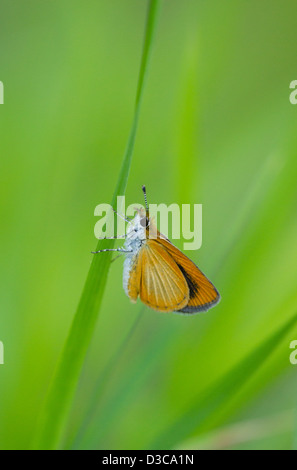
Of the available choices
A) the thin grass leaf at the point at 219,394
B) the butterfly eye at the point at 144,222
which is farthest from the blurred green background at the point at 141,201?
the butterfly eye at the point at 144,222

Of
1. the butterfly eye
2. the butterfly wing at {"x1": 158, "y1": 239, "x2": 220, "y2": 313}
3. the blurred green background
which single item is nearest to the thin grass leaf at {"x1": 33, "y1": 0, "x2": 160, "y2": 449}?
the blurred green background

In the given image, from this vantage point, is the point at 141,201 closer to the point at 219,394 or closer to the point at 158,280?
the point at 158,280

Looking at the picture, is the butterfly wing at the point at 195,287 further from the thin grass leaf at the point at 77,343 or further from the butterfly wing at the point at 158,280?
the thin grass leaf at the point at 77,343

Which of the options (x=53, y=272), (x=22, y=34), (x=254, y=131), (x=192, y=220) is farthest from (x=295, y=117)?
(x=22, y=34)

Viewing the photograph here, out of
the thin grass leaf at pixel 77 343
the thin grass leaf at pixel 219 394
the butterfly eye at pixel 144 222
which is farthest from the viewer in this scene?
the butterfly eye at pixel 144 222

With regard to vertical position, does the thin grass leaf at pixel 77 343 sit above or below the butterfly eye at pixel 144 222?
below

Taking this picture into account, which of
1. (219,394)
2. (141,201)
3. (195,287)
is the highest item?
(141,201)

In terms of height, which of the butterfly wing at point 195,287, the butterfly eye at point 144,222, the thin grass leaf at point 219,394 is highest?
the butterfly eye at point 144,222

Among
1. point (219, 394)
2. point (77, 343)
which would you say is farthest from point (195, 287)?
point (77, 343)
